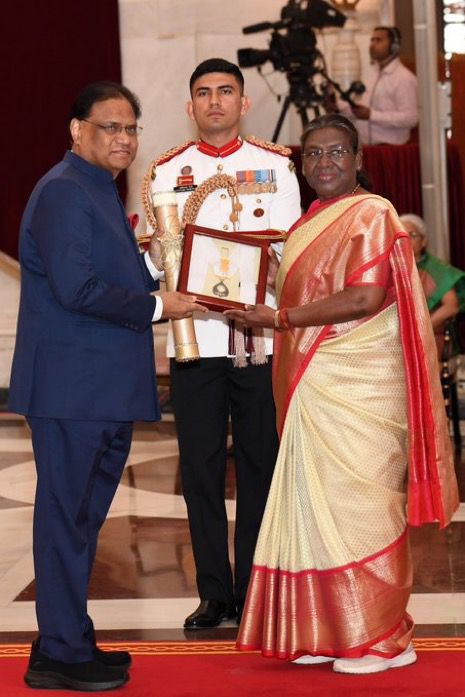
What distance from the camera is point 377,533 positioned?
4230 millimetres

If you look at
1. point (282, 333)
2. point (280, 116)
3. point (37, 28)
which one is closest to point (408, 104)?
point (280, 116)

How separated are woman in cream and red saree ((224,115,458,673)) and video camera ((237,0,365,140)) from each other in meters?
5.48

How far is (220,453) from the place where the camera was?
494 centimetres

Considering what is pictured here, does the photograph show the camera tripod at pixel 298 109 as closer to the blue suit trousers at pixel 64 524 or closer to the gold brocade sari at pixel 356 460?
the gold brocade sari at pixel 356 460

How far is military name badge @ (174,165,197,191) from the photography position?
4.86 meters

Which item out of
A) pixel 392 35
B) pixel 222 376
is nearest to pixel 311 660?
pixel 222 376

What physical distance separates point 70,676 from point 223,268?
4.33 feet

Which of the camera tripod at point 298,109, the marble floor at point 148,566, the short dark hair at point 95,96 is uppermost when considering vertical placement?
the camera tripod at point 298,109

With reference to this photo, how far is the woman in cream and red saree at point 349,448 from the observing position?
4.20 metres

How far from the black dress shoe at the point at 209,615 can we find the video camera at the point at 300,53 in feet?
17.6

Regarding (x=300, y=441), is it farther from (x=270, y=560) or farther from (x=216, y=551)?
(x=216, y=551)

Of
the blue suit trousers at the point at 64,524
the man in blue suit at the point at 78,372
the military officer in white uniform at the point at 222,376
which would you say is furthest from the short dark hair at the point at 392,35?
the blue suit trousers at the point at 64,524

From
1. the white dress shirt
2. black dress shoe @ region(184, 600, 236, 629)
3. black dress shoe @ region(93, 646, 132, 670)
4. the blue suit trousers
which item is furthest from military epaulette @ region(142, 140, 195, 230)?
the white dress shirt

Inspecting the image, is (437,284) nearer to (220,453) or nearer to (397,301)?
(220,453)
